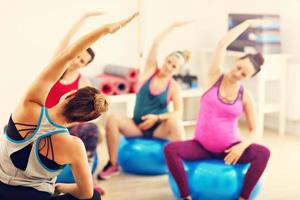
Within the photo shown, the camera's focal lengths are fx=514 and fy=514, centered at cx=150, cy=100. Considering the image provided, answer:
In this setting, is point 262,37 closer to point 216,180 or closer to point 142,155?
point 142,155

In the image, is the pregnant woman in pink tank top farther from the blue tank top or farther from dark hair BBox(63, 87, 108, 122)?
dark hair BBox(63, 87, 108, 122)

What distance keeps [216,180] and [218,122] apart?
34cm

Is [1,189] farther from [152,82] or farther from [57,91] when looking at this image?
[152,82]

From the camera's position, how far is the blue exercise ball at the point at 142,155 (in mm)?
3410

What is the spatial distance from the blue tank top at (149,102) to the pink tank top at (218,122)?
1.83 feet

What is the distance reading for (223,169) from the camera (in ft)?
9.32

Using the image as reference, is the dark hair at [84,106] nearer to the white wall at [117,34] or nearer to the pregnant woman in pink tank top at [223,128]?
the pregnant woman in pink tank top at [223,128]

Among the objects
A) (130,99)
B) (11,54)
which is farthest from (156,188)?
(11,54)

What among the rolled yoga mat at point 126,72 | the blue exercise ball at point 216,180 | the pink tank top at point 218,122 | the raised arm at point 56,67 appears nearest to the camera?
the raised arm at point 56,67

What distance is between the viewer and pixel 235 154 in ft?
9.41

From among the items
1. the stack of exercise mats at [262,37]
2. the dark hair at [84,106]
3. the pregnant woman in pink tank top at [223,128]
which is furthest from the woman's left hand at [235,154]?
the stack of exercise mats at [262,37]

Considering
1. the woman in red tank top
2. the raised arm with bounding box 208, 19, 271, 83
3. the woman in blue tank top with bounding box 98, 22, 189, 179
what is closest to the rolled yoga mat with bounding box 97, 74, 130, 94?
the woman in blue tank top with bounding box 98, 22, 189, 179

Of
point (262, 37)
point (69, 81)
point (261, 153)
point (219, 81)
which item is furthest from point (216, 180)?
point (262, 37)

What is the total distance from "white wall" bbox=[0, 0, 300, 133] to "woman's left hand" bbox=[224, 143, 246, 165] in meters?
2.09
